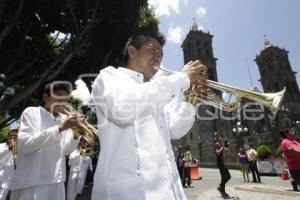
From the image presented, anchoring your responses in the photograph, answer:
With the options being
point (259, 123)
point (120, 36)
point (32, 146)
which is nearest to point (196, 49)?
point (259, 123)

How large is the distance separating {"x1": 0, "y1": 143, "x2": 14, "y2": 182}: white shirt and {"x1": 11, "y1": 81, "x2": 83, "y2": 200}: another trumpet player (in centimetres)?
498

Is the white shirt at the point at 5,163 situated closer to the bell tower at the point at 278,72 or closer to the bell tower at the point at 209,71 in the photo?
the bell tower at the point at 209,71

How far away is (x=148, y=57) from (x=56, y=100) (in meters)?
1.78

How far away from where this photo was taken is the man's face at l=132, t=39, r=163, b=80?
253 centimetres

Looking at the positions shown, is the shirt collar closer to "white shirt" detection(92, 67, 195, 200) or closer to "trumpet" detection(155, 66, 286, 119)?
"white shirt" detection(92, 67, 195, 200)

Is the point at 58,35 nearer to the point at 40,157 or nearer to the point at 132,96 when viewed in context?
the point at 40,157

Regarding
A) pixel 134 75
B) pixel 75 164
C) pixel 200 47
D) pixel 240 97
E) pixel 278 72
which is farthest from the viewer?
pixel 200 47

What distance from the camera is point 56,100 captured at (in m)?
3.81

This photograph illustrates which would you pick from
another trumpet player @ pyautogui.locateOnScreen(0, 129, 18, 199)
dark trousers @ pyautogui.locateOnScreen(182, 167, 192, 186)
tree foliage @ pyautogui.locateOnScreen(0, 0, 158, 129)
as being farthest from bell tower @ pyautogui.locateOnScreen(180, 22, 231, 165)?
another trumpet player @ pyautogui.locateOnScreen(0, 129, 18, 199)

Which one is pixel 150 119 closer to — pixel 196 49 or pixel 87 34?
pixel 87 34

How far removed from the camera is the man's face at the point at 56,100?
150 inches

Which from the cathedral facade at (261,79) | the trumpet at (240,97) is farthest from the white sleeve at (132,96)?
the cathedral facade at (261,79)

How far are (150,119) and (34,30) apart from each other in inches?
439

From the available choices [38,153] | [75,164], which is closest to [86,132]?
[38,153]
